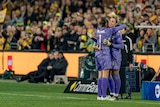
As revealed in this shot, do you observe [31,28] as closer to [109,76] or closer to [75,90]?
[75,90]

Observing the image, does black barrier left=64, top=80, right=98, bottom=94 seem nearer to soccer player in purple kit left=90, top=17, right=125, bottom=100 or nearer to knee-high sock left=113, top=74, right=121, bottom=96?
knee-high sock left=113, top=74, right=121, bottom=96

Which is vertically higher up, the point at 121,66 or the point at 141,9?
the point at 141,9

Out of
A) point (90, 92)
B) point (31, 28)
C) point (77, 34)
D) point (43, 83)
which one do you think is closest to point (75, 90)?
point (90, 92)

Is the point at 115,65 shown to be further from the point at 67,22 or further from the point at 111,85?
the point at 67,22

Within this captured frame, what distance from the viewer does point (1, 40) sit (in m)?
35.1

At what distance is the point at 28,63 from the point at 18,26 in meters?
3.37

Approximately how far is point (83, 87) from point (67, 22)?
1062 centimetres

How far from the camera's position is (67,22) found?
33438mm

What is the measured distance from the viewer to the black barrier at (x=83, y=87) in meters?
22.9

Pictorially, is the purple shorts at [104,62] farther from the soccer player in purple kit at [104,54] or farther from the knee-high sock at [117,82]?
the knee-high sock at [117,82]

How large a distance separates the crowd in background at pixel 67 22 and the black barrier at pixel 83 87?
18.6ft

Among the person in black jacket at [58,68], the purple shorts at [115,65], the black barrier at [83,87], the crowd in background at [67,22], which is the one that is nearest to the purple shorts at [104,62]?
the purple shorts at [115,65]

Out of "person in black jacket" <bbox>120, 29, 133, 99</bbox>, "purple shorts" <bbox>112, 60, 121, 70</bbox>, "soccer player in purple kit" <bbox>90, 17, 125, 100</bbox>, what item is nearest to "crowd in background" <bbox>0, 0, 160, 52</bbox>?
"person in black jacket" <bbox>120, 29, 133, 99</bbox>

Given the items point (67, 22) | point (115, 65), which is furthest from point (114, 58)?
point (67, 22)
